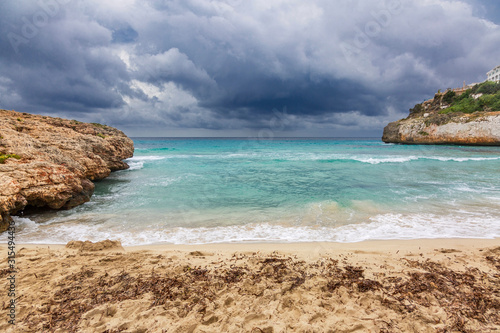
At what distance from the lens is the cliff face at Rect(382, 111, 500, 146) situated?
4241 centimetres

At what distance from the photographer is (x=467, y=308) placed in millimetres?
2979

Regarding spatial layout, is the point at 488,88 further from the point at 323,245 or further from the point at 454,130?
the point at 323,245

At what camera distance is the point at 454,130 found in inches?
1886

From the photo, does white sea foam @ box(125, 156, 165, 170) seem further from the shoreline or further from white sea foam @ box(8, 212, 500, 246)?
the shoreline

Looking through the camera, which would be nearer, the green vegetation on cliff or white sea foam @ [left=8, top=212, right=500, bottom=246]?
white sea foam @ [left=8, top=212, right=500, bottom=246]

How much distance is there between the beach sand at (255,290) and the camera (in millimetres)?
2793

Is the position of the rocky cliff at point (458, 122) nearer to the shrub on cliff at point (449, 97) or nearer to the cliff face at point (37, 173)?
the shrub on cliff at point (449, 97)

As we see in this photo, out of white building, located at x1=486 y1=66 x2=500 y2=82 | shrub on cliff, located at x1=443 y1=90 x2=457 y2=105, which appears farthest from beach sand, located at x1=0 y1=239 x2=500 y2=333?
white building, located at x1=486 y1=66 x2=500 y2=82

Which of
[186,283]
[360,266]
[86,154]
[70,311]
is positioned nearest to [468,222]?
[360,266]

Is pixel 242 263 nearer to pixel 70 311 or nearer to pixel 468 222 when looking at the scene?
pixel 70 311

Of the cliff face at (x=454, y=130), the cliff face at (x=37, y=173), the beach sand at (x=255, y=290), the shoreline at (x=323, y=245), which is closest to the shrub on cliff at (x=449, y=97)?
the cliff face at (x=454, y=130)

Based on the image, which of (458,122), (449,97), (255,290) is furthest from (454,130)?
(255,290)

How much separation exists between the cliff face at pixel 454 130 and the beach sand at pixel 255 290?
56.3 metres

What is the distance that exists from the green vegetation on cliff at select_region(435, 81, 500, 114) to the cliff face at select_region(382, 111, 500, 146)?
4.11m
